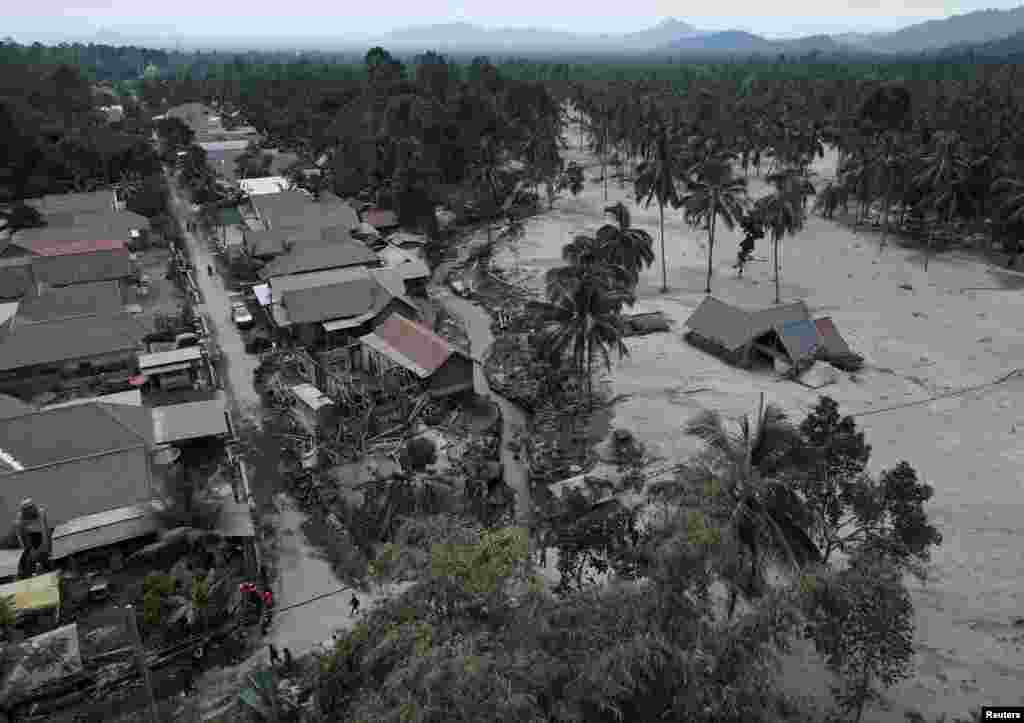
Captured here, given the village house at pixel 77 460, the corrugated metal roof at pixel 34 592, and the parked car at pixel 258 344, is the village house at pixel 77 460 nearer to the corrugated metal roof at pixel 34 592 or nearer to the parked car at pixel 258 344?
the corrugated metal roof at pixel 34 592

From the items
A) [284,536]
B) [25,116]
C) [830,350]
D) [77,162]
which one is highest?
[25,116]

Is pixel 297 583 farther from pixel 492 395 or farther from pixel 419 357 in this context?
pixel 492 395

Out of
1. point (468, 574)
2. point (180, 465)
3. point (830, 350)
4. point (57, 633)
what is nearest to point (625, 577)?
point (468, 574)

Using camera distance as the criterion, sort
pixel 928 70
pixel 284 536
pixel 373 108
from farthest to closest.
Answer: pixel 928 70 → pixel 373 108 → pixel 284 536

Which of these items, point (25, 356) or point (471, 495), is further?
point (25, 356)

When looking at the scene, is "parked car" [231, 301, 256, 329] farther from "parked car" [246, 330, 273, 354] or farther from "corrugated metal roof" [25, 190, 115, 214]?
"corrugated metal roof" [25, 190, 115, 214]

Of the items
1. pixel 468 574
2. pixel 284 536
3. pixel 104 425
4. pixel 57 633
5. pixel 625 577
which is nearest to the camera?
pixel 468 574

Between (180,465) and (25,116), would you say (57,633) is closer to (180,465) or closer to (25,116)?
(180,465)
